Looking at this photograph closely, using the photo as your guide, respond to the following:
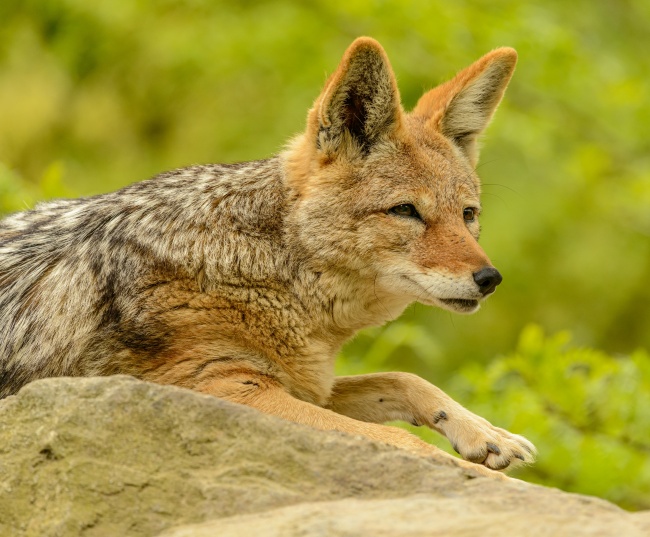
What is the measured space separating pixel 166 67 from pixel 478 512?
13571mm

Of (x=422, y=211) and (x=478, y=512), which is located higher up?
(x=422, y=211)

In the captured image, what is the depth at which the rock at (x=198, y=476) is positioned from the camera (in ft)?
13.0

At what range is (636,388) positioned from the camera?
9727 mm

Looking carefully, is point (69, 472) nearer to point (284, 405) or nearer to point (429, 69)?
point (284, 405)

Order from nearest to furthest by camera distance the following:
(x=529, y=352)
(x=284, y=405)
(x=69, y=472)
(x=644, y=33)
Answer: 1. (x=69, y=472)
2. (x=284, y=405)
3. (x=529, y=352)
4. (x=644, y=33)

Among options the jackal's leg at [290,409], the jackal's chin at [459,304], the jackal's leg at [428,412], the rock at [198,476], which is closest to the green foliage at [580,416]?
the jackal's leg at [428,412]

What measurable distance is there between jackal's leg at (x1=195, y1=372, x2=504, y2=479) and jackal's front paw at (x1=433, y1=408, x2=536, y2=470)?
57 centimetres

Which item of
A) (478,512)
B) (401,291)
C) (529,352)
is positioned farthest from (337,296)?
(529,352)

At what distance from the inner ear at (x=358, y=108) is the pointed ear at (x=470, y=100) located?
54 cm

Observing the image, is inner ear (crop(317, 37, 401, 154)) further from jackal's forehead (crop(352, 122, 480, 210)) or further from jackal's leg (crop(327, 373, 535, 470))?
jackal's leg (crop(327, 373, 535, 470))

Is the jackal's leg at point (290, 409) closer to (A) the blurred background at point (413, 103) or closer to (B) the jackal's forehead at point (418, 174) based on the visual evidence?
(B) the jackal's forehead at point (418, 174)

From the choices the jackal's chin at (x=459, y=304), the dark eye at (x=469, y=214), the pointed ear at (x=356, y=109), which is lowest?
the jackal's chin at (x=459, y=304)

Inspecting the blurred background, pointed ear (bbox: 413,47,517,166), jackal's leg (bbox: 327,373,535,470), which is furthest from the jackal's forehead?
the blurred background

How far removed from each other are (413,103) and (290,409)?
10856mm
